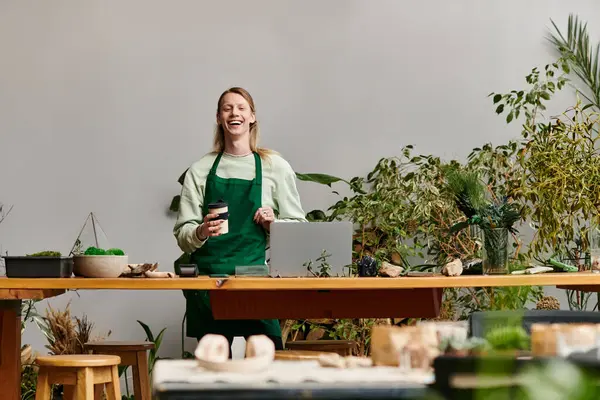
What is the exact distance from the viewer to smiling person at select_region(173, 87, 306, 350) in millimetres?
4484

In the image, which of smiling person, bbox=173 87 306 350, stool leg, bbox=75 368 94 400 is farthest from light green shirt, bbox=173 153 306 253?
stool leg, bbox=75 368 94 400

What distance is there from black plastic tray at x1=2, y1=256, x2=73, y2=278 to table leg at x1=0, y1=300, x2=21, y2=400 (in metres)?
0.18

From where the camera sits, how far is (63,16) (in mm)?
6590

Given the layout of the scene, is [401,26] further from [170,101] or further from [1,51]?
[1,51]

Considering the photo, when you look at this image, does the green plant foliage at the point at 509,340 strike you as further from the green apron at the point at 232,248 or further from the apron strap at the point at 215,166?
the apron strap at the point at 215,166

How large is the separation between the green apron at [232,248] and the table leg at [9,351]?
930 millimetres

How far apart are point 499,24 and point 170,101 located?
2.46 meters

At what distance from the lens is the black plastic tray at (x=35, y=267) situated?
12.6 ft

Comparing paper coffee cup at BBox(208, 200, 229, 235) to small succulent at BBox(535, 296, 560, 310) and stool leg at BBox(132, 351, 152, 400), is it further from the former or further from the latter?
small succulent at BBox(535, 296, 560, 310)

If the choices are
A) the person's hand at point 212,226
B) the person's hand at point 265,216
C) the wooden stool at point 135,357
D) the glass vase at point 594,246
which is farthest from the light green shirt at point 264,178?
Result: the glass vase at point 594,246

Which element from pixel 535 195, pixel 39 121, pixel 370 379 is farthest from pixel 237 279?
pixel 39 121

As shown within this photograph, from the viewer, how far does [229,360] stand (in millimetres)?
1748

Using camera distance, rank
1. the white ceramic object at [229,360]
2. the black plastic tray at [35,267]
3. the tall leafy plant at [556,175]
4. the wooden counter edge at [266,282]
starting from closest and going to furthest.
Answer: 1. the white ceramic object at [229,360]
2. the wooden counter edge at [266,282]
3. the black plastic tray at [35,267]
4. the tall leafy plant at [556,175]

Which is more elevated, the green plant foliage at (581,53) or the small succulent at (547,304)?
the green plant foliage at (581,53)
